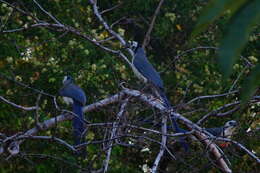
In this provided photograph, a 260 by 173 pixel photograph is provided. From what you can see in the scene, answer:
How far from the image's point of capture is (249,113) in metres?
5.26

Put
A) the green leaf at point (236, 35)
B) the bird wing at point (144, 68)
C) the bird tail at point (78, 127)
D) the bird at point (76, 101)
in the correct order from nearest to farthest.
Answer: the green leaf at point (236, 35), the bird tail at point (78, 127), the bird at point (76, 101), the bird wing at point (144, 68)

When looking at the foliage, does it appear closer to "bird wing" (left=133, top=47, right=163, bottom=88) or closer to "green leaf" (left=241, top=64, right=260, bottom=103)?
"bird wing" (left=133, top=47, right=163, bottom=88)

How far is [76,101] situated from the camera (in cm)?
448

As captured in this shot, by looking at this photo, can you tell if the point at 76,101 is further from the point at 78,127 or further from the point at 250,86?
the point at 250,86

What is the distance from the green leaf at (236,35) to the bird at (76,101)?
3.01m

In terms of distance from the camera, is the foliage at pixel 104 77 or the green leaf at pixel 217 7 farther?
the foliage at pixel 104 77

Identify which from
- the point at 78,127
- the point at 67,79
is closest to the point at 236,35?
the point at 78,127

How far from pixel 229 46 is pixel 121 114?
2.87m

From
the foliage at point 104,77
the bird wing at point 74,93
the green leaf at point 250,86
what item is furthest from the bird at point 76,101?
the green leaf at point 250,86

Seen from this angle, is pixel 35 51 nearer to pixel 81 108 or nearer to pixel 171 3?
pixel 81 108

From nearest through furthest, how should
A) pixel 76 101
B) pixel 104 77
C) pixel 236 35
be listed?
pixel 236 35 < pixel 76 101 < pixel 104 77

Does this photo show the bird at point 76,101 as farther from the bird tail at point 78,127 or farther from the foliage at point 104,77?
the foliage at point 104,77

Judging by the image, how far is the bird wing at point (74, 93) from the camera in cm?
453

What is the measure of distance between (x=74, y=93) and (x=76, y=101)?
0.72 ft
